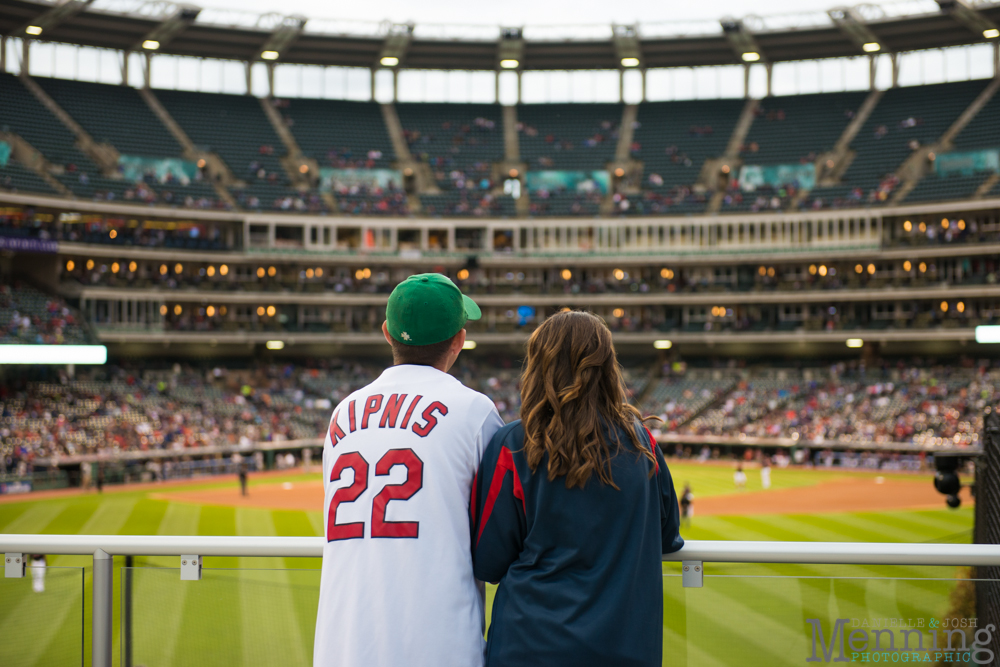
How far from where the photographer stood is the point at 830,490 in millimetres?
38500

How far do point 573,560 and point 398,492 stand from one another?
2.32 feet

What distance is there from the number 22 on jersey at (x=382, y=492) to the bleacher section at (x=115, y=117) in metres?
69.6

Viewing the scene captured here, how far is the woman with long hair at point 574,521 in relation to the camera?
3170 millimetres

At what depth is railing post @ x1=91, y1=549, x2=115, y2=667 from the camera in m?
4.32

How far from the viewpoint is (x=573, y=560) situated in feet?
10.5

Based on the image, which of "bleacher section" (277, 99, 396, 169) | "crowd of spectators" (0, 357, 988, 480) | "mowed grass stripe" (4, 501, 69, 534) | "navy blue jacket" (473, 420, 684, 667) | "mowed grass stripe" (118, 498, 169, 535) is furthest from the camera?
"bleacher section" (277, 99, 396, 169)

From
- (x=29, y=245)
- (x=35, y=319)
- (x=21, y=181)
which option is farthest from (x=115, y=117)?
(x=35, y=319)

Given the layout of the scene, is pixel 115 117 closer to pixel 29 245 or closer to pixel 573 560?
pixel 29 245

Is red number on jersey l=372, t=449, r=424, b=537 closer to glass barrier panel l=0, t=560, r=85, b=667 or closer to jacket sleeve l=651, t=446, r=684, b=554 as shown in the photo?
jacket sleeve l=651, t=446, r=684, b=554

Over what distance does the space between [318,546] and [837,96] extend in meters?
79.8

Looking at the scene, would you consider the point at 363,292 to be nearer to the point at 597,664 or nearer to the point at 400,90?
the point at 400,90

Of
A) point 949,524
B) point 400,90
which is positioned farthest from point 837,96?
point 949,524

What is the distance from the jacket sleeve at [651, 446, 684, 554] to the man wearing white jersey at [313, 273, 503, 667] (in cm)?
67

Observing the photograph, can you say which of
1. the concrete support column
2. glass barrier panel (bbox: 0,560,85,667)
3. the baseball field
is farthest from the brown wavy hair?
the concrete support column
